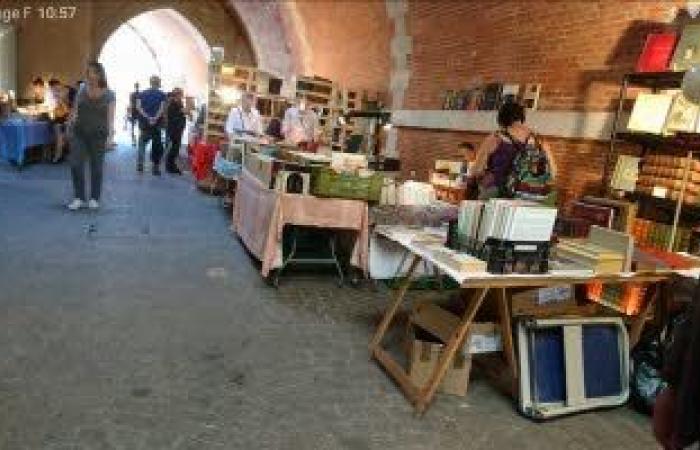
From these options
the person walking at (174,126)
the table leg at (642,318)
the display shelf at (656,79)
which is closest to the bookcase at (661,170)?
the display shelf at (656,79)

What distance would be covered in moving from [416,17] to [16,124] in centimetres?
636

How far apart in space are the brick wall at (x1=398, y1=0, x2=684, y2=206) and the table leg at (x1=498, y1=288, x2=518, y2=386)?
3.26 metres

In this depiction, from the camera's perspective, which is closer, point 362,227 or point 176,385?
point 176,385

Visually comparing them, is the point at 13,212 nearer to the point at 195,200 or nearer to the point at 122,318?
the point at 195,200

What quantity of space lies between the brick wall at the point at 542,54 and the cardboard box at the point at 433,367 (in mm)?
3368

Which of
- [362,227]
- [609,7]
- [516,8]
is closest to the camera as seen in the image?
[362,227]

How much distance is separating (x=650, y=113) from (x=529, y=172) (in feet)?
4.01

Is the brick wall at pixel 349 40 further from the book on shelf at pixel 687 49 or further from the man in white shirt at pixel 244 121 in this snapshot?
the book on shelf at pixel 687 49

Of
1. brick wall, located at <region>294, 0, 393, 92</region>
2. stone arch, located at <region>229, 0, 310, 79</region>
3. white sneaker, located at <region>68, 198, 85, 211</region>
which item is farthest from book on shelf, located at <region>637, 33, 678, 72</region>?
stone arch, located at <region>229, 0, 310, 79</region>

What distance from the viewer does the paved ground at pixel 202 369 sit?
9.64 ft

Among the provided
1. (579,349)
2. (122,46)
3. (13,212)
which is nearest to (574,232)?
(579,349)

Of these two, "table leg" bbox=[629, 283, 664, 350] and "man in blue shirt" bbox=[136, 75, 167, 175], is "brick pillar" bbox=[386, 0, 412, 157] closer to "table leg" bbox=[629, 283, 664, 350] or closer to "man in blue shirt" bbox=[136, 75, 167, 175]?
"man in blue shirt" bbox=[136, 75, 167, 175]

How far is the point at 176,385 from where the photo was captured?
3.32 m

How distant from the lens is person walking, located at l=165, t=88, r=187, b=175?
11.7 metres
